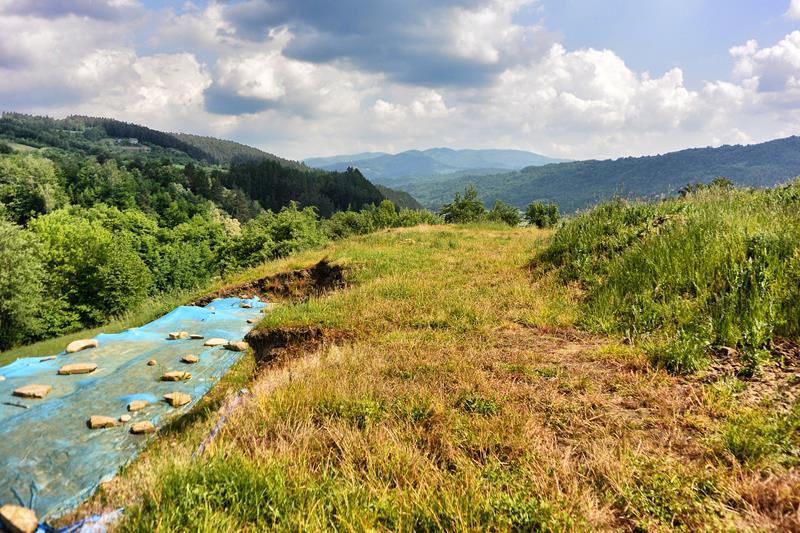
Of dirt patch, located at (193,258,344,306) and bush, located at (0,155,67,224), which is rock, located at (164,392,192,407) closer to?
dirt patch, located at (193,258,344,306)

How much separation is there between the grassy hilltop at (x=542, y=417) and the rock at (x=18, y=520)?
0.40 metres

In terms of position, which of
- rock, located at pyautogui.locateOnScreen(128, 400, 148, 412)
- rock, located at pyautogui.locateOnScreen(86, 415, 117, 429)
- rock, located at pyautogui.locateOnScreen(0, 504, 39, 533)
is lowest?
rock, located at pyautogui.locateOnScreen(128, 400, 148, 412)

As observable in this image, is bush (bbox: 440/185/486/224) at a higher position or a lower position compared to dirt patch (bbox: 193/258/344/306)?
higher

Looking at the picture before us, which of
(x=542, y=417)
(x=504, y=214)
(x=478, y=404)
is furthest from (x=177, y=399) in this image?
(x=504, y=214)

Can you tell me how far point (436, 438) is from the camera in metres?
3.31

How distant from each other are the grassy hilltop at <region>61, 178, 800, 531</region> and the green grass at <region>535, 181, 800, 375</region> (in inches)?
1.3

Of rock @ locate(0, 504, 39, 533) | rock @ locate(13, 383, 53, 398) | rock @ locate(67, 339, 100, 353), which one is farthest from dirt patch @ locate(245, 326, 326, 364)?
rock @ locate(0, 504, 39, 533)

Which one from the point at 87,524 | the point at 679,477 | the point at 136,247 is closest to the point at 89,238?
the point at 136,247

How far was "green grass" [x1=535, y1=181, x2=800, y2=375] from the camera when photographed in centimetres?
456

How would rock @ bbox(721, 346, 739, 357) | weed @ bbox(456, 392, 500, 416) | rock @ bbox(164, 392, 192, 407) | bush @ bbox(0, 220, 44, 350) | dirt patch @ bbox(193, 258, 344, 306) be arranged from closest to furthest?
weed @ bbox(456, 392, 500, 416) → rock @ bbox(721, 346, 739, 357) → rock @ bbox(164, 392, 192, 407) → dirt patch @ bbox(193, 258, 344, 306) → bush @ bbox(0, 220, 44, 350)

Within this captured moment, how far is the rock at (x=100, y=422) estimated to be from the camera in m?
5.06

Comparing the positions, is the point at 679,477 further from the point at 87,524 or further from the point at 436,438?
the point at 87,524

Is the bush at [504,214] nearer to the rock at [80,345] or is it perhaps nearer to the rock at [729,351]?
the rock at [80,345]

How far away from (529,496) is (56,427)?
5.84m
